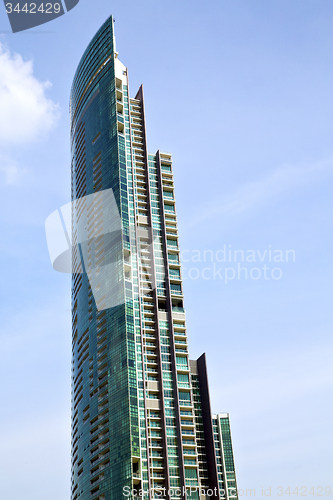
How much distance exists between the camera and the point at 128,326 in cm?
9656

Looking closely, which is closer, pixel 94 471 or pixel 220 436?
pixel 94 471

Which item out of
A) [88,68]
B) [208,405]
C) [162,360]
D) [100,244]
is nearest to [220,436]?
[208,405]

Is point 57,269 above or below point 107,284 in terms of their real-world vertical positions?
above

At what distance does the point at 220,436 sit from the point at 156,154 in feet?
216

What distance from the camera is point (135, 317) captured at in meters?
98.9

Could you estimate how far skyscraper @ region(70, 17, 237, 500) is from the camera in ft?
290

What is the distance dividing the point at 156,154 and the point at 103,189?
58.3ft

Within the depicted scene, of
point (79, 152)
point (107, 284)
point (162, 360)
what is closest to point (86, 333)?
point (107, 284)

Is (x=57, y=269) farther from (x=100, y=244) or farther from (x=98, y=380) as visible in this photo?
(x=98, y=380)

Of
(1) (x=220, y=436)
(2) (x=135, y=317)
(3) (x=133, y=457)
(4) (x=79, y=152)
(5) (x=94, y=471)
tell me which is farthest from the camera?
(4) (x=79, y=152)

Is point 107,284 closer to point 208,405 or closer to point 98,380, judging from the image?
point 98,380

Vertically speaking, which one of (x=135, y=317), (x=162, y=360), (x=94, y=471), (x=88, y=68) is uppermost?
(x=88, y=68)

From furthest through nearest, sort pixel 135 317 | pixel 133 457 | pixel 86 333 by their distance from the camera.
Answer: pixel 86 333
pixel 135 317
pixel 133 457

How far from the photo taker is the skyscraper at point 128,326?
88438 millimetres
